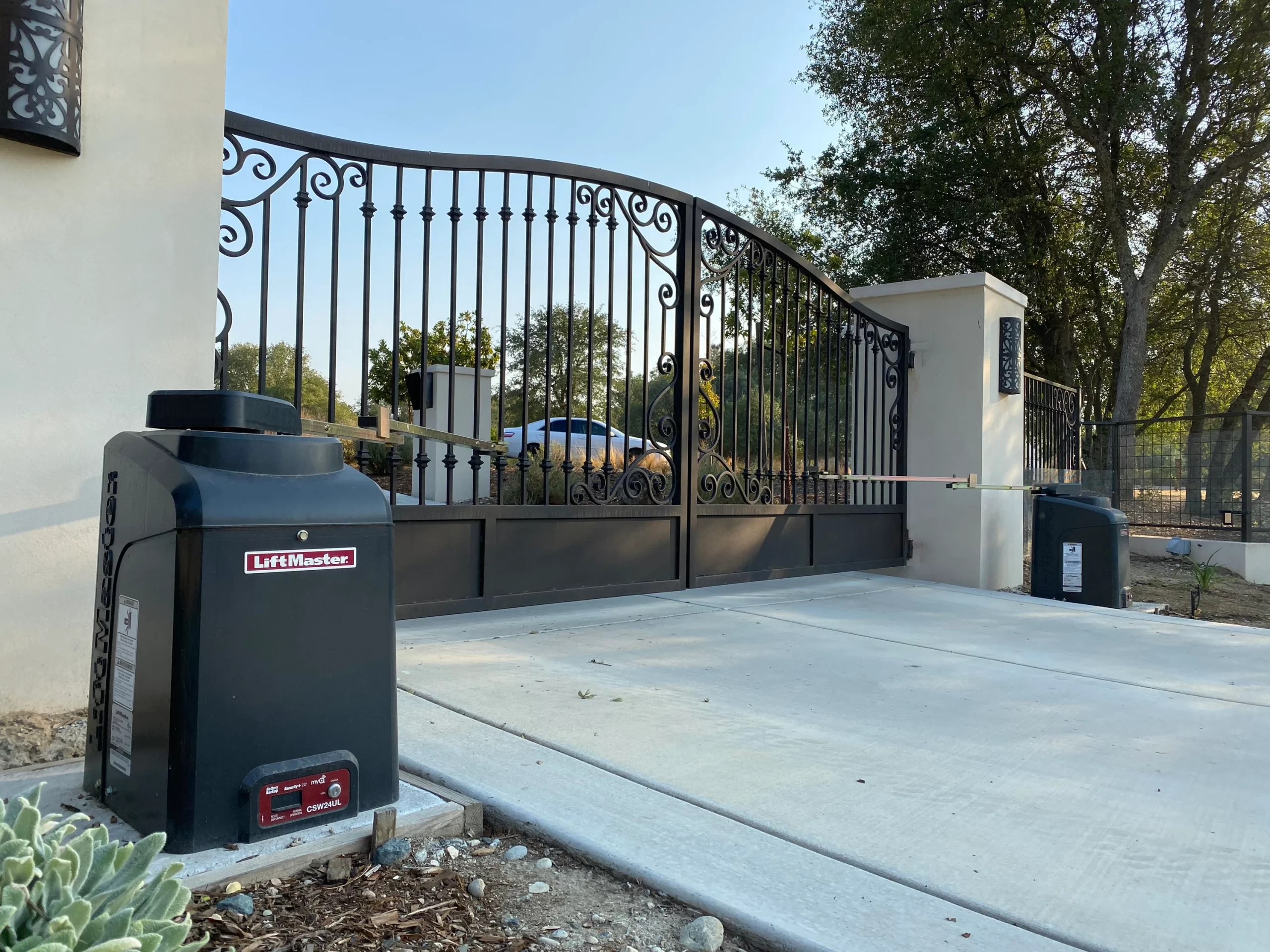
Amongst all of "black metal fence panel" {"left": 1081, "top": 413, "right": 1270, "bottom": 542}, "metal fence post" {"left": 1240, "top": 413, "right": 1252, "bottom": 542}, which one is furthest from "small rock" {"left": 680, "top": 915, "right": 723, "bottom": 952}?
"metal fence post" {"left": 1240, "top": 413, "right": 1252, "bottom": 542}

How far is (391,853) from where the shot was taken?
5.61 ft

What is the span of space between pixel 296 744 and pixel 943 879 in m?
1.29

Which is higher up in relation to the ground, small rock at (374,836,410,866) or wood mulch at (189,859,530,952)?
small rock at (374,836,410,866)

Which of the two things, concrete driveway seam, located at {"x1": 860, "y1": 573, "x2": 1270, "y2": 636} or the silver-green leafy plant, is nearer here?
the silver-green leafy plant

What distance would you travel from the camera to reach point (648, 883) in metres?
1.69

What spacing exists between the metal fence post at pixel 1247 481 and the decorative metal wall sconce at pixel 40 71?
1157 centimetres

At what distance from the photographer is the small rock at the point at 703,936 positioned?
149 centimetres

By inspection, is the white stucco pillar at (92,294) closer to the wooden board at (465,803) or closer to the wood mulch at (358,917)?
the wooden board at (465,803)

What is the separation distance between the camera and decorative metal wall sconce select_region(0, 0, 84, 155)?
2381mm

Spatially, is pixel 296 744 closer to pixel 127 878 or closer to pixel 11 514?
pixel 127 878

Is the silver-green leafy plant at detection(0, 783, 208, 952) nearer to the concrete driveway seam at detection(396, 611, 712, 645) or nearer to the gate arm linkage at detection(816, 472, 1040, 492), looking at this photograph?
the concrete driveway seam at detection(396, 611, 712, 645)

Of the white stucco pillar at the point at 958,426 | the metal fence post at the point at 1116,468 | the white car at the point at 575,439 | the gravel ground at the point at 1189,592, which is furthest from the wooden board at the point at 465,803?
the metal fence post at the point at 1116,468

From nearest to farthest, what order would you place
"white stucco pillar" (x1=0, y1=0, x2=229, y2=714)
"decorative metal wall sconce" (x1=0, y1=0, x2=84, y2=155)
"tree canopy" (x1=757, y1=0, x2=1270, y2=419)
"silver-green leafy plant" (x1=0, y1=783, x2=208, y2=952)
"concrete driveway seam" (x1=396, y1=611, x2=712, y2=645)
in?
1. "silver-green leafy plant" (x1=0, y1=783, x2=208, y2=952)
2. "decorative metal wall sconce" (x1=0, y1=0, x2=84, y2=155)
3. "white stucco pillar" (x1=0, y1=0, x2=229, y2=714)
4. "concrete driveway seam" (x1=396, y1=611, x2=712, y2=645)
5. "tree canopy" (x1=757, y1=0, x2=1270, y2=419)

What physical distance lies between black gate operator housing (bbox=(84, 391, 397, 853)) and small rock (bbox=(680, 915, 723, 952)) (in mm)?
692
